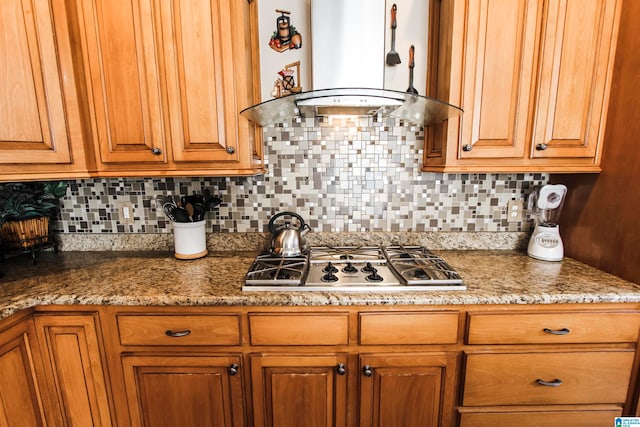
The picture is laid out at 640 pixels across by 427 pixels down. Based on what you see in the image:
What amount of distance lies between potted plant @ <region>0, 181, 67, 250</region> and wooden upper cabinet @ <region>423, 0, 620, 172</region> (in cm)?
204

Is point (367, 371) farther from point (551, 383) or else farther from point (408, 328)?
point (551, 383)

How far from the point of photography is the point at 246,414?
118 centimetres

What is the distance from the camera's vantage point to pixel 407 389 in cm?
116

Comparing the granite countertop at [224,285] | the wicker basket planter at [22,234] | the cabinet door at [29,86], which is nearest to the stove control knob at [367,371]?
the granite countertop at [224,285]

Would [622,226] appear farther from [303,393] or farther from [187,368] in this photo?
[187,368]

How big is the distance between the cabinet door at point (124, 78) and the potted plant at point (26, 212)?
501mm

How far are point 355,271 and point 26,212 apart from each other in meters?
1.65

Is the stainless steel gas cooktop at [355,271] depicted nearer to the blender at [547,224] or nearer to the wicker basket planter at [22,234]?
the blender at [547,224]

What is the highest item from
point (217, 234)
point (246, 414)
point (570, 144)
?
point (570, 144)

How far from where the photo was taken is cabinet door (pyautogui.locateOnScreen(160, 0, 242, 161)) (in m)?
1.22

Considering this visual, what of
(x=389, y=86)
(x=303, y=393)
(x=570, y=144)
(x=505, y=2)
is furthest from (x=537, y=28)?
(x=303, y=393)

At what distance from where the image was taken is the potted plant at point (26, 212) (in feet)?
4.53

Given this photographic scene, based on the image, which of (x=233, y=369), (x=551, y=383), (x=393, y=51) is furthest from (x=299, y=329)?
(x=393, y=51)

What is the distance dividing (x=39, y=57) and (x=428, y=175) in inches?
74.1
